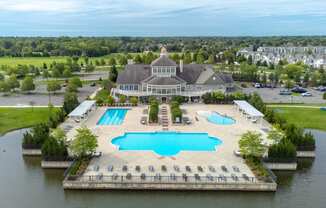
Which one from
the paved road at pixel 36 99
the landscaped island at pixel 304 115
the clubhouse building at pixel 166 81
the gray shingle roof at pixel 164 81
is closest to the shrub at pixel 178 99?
the clubhouse building at pixel 166 81

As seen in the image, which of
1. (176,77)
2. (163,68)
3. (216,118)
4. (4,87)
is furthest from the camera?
(4,87)

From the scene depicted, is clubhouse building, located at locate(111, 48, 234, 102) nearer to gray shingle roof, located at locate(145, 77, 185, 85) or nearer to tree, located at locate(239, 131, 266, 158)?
gray shingle roof, located at locate(145, 77, 185, 85)

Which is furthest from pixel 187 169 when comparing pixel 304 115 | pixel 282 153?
pixel 304 115

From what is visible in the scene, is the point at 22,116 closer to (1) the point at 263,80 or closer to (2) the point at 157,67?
(2) the point at 157,67


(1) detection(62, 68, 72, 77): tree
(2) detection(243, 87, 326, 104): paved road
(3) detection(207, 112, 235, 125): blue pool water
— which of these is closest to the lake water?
(3) detection(207, 112, 235, 125): blue pool water

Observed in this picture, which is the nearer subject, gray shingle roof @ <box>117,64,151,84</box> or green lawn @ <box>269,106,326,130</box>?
green lawn @ <box>269,106,326,130</box>

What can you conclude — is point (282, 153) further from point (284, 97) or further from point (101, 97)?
point (284, 97)
